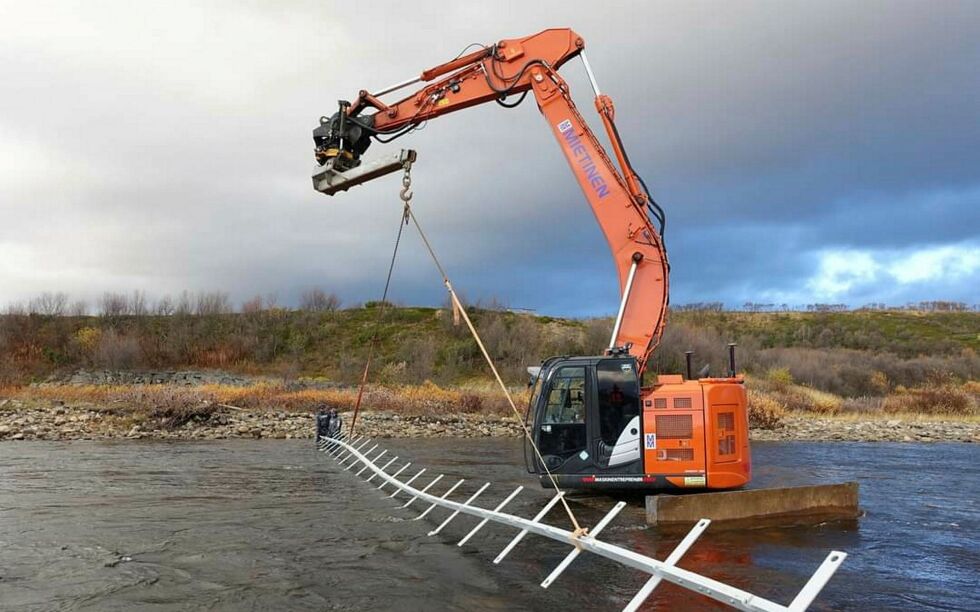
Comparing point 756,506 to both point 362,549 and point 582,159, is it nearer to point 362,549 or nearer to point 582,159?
point 362,549

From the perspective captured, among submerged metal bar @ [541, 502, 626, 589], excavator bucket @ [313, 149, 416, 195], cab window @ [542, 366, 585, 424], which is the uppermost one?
excavator bucket @ [313, 149, 416, 195]

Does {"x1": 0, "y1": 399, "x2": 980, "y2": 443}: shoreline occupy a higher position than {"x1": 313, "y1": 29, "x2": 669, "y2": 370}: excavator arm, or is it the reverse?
{"x1": 313, "y1": 29, "x2": 669, "y2": 370}: excavator arm

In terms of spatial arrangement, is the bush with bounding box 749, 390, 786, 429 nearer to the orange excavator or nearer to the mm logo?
the orange excavator

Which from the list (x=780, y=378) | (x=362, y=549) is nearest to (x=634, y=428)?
(x=362, y=549)

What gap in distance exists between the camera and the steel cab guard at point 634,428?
1112 centimetres

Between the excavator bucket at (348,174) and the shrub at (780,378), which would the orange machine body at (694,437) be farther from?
the shrub at (780,378)

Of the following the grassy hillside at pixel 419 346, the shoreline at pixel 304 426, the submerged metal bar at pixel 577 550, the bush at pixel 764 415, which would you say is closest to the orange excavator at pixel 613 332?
the submerged metal bar at pixel 577 550

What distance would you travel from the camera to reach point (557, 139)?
1332cm

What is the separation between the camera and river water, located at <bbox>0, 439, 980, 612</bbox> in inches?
293

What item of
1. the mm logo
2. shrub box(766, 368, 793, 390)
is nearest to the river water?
the mm logo

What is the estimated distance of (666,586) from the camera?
309 inches

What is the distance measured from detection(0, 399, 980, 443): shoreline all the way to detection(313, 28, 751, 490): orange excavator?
15.4 metres

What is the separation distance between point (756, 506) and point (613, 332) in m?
3.53

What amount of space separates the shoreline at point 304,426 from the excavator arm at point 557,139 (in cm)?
1513
